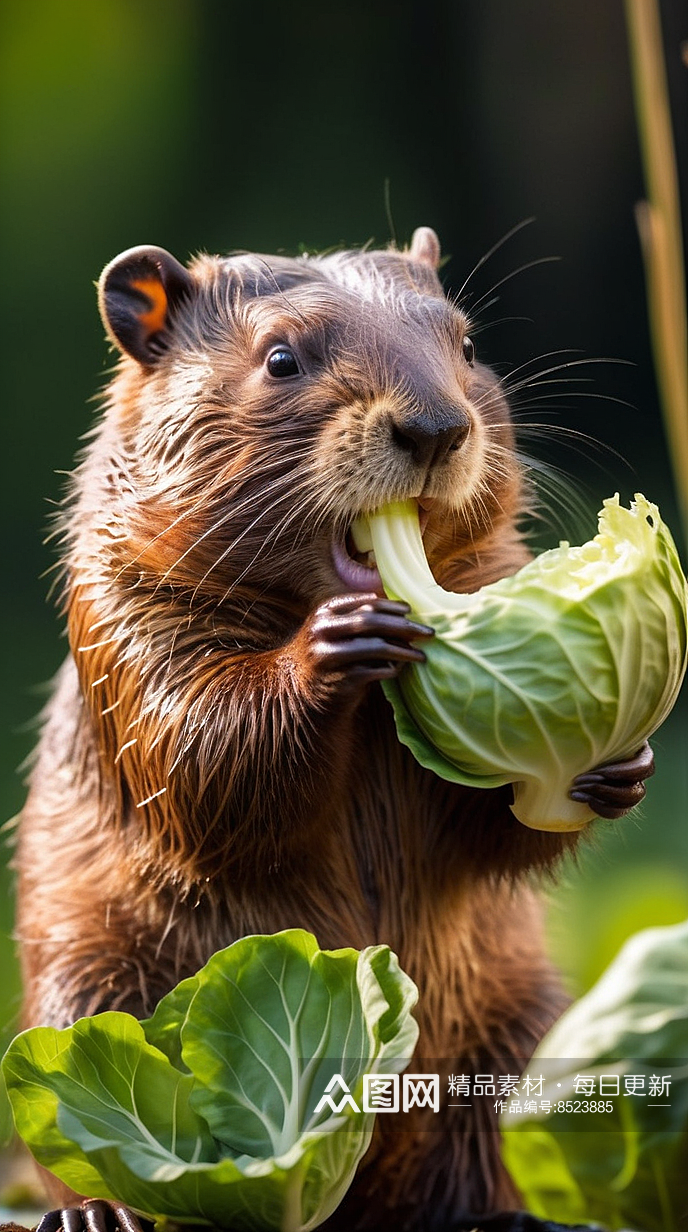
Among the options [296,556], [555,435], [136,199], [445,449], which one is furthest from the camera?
[136,199]

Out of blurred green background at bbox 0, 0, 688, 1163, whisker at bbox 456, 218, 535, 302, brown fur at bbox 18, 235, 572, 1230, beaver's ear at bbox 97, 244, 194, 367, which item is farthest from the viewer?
blurred green background at bbox 0, 0, 688, 1163

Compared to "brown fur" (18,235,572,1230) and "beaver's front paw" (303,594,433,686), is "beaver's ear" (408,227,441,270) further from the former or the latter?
"beaver's front paw" (303,594,433,686)

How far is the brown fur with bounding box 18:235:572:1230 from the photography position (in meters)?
2.89

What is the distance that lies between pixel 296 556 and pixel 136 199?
1.11m

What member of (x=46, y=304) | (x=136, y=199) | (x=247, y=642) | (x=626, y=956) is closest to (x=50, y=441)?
(x=46, y=304)

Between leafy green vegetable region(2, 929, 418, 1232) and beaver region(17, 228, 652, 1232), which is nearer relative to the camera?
leafy green vegetable region(2, 929, 418, 1232)

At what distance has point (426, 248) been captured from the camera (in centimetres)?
335

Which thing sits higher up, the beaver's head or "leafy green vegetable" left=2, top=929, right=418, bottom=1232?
the beaver's head

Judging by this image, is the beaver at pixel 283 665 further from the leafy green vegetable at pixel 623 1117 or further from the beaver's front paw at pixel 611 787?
the leafy green vegetable at pixel 623 1117

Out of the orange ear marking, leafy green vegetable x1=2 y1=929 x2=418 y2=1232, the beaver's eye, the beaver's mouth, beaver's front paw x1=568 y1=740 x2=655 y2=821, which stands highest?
the orange ear marking

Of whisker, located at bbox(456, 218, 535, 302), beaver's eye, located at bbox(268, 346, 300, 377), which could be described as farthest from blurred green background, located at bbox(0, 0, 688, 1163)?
beaver's eye, located at bbox(268, 346, 300, 377)

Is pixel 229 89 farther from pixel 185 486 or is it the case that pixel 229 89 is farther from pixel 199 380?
pixel 185 486

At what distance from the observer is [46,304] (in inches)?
140

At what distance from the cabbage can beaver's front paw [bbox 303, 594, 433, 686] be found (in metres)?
0.04
